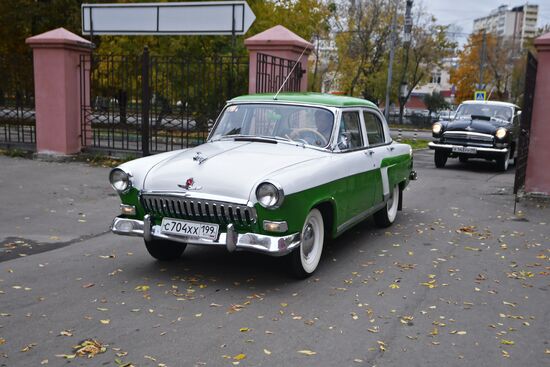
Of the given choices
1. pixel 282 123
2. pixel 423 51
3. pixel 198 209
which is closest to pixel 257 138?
pixel 282 123

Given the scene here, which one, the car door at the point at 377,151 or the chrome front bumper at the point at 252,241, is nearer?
the chrome front bumper at the point at 252,241

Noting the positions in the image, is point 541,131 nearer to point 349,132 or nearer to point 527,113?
point 527,113

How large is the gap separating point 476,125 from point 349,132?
32.6ft

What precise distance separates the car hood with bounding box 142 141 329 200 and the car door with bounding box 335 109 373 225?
1.16 feet

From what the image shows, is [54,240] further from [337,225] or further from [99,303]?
[337,225]

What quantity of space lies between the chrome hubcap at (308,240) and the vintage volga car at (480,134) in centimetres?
1064

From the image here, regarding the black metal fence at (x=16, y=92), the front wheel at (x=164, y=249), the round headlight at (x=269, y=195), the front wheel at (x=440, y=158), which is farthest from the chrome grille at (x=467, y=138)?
the round headlight at (x=269, y=195)

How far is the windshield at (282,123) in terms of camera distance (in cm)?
614

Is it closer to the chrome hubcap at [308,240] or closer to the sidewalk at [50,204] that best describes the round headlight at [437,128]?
the sidewalk at [50,204]

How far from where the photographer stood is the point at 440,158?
15672 millimetres

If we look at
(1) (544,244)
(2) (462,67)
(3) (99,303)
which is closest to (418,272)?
(1) (544,244)

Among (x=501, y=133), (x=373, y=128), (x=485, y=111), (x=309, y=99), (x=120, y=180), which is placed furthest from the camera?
(x=485, y=111)

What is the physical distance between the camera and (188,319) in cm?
445

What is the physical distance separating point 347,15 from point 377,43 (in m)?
2.75
